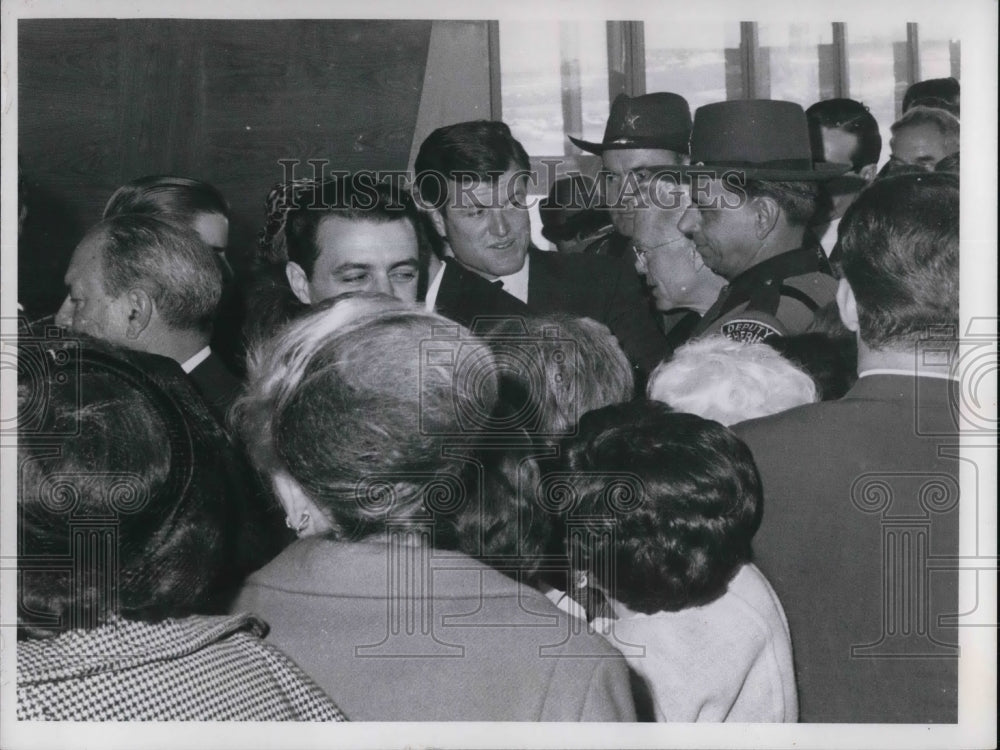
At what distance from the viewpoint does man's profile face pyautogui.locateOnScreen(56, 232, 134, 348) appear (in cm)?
272

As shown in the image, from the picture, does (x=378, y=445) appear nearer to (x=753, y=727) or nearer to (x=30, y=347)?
(x=30, y=347)

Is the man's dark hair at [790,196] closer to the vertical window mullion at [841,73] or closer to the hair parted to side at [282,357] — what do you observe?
the vertical window mullion at [841,73]

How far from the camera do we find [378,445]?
262 centimetres

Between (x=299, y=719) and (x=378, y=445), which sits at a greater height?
(x=378, y=445)

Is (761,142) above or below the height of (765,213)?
above

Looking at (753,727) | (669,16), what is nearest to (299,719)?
(753,727)

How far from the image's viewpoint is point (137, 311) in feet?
8.90

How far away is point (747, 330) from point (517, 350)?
21.4 inches

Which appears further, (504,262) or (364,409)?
(504,262)

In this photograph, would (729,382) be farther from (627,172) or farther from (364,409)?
(364,409)

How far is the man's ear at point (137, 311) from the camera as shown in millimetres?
2709

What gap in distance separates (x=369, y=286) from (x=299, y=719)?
0.99 m

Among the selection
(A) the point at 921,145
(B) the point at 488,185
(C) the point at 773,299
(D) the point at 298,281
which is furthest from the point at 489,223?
(A) the point at 921,145

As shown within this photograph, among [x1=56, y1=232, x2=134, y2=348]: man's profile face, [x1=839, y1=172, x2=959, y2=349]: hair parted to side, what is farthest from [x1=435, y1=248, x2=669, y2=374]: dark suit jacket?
[x1=56, y1=232, x2=134, y2=348]: man's profile face
